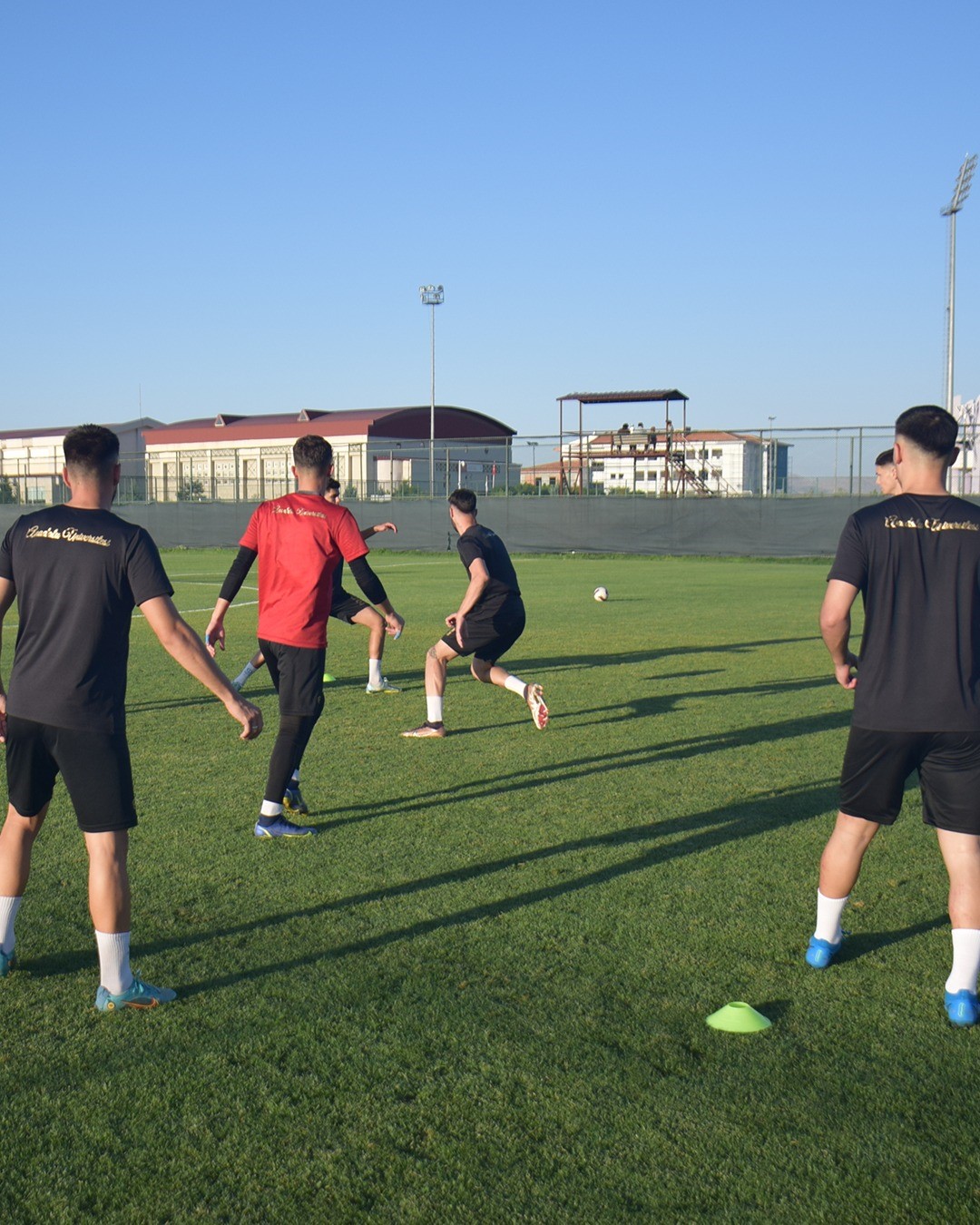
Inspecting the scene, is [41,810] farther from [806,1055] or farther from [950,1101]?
[950,1101]

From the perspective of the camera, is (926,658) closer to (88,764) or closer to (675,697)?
(88,764)

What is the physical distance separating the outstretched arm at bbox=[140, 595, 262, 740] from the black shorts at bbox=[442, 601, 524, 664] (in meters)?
4.93

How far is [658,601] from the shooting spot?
20.8 metres

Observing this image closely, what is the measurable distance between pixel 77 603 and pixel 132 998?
1.44 m

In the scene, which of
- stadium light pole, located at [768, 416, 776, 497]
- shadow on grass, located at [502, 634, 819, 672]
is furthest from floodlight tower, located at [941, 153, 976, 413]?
shadow on grass, located at [502, 634, 819, 672]

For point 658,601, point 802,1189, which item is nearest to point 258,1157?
point 802,1189

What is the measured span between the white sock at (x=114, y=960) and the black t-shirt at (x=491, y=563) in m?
5.25

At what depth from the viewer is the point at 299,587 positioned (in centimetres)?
643

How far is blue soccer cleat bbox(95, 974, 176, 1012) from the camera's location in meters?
4.00

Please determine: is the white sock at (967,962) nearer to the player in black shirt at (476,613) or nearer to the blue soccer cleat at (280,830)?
the blue soccer cleat at (280,830)

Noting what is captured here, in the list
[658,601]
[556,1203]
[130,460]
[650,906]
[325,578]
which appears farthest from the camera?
[130,460]

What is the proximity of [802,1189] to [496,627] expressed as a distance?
20.6 feet

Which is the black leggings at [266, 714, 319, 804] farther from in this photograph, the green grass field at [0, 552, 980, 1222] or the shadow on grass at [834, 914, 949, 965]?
the shadow on grass at [834, 914, 949, 965]

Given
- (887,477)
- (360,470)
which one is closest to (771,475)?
(360,470)
